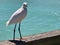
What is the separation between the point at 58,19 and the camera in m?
11.0

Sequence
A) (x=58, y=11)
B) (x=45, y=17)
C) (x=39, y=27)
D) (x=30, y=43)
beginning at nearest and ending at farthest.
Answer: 1. (x=30, y=43)
2. (x=39, y=27)
3. (x=45, y=17)
4. (x=58, y=11)

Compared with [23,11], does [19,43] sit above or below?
below

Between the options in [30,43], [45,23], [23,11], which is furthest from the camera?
[45,23]

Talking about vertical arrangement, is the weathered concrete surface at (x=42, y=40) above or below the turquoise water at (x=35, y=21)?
below

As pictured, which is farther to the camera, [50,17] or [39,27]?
[50,17]

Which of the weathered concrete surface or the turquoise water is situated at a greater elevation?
the turquoise water

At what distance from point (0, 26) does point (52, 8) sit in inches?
181

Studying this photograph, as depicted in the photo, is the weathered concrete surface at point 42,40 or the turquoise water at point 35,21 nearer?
the weathered concrete surface at point 42,40

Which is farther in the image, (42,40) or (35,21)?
(35,21)

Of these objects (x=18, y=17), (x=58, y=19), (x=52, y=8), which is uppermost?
(x=52, y=8)

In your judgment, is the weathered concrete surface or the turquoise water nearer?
the weathered concrete surface

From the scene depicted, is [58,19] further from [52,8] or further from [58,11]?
[52,8]

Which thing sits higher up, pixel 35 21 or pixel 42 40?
pixel 35 21

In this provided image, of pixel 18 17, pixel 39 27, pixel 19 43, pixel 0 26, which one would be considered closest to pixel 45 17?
pixel 39 27
